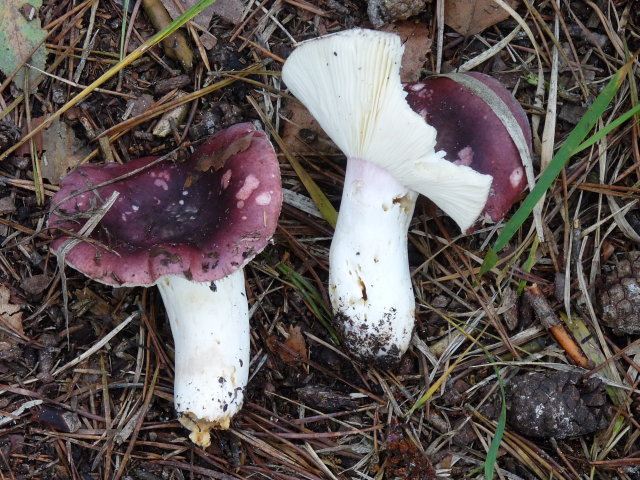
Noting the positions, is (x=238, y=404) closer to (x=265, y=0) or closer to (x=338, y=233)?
(x=338, y=233)

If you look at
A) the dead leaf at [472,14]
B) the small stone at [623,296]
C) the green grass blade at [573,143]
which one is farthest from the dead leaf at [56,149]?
the small stone at [623,296]

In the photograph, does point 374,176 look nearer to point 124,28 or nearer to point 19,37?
point 124,28

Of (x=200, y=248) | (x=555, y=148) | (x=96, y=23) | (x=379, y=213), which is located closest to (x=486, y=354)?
(x=379, y=213)

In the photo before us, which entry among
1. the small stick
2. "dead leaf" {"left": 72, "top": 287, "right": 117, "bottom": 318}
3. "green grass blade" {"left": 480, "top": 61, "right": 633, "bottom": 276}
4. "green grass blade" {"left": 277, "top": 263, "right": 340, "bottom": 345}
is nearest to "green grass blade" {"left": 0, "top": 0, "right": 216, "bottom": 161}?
"dead leaf" {"left": 72, "top": 287, "right": 117, "bottom": 318}

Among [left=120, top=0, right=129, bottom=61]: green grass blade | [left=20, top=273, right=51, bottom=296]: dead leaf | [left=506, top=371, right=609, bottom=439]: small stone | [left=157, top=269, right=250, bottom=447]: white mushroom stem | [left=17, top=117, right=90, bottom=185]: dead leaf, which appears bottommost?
[left=506, top=371, right=609, bottom=439]: small stone

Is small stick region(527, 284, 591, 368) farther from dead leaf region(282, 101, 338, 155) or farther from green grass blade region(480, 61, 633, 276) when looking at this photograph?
dead leaf region(282, 101, 338, 155)

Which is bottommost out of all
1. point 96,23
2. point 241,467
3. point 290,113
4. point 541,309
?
point 541,309

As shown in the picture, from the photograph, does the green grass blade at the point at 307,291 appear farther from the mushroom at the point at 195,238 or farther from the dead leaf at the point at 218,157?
the dead leaf at the point at 218,157
